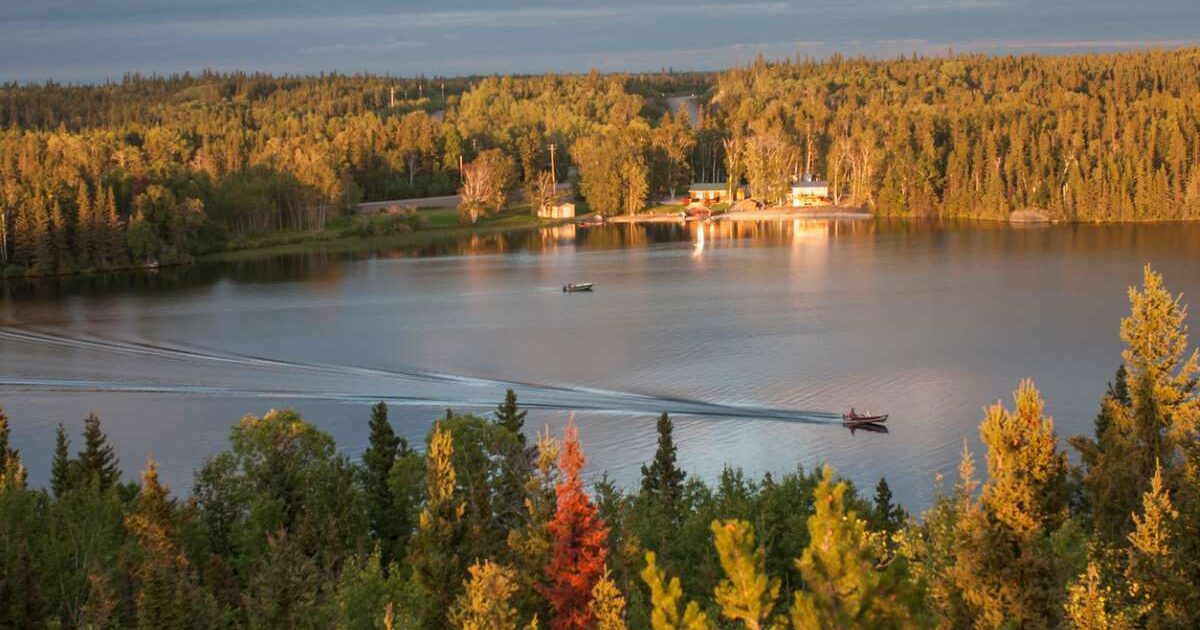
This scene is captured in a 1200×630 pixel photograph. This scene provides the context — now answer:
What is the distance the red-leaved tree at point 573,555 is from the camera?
36.5ft

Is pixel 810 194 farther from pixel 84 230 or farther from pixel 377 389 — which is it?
pixel 377 389

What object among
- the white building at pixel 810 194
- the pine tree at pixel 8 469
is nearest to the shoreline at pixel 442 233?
the white building at pixel 810 194

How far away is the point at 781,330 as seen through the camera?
108ft

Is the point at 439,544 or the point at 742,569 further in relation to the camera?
the point at 439,544

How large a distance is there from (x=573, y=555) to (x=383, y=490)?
6683 millimetres

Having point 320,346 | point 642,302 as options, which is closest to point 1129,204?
point 642,302

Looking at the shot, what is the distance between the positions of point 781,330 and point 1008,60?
9338 centimetres

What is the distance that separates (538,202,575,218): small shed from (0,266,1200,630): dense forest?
52.5m

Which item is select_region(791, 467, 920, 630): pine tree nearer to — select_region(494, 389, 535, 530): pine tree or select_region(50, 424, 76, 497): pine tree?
select_region(494, 389, 535, 530): pine tree

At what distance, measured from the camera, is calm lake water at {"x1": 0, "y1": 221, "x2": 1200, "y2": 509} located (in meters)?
23.2

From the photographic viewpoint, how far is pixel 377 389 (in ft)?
89.5

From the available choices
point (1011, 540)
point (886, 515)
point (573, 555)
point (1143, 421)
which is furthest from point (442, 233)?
point (1011, 540)

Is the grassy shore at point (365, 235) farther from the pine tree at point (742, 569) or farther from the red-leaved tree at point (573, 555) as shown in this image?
the pine tree at point (742, 569)

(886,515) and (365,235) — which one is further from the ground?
(365,235)
